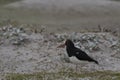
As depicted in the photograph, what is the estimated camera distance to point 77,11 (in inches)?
1110

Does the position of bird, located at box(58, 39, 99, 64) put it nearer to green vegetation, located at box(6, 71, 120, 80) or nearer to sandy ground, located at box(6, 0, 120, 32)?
green vegetation, located at box(6, 71, 120, 80)

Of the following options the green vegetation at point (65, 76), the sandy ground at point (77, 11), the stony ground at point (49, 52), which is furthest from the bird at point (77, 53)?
the sandy ground at point (77, 11)

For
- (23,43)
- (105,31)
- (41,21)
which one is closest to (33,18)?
(41,21)

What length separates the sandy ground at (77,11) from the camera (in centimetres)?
2638

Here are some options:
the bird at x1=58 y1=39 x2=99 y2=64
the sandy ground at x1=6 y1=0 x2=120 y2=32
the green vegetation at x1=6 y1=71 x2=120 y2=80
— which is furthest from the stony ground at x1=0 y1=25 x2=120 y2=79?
the sandy ground at x1=6 y1=0 x2=120 y2=32

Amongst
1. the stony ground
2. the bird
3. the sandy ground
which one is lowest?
the sandy ground

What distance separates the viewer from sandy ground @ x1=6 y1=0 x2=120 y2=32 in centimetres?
2638

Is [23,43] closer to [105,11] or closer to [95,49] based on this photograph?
[95,49]

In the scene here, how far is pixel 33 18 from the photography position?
88.6ft

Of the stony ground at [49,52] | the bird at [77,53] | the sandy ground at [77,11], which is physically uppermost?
the bird at [77,53]

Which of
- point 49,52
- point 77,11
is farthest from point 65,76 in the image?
point 77,11

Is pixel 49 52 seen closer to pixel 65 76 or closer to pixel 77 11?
pixel 65 76

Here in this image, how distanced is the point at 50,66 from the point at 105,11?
14.6 metres

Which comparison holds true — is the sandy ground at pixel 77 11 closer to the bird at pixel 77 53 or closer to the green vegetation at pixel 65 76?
the bird at pixel 77 53
